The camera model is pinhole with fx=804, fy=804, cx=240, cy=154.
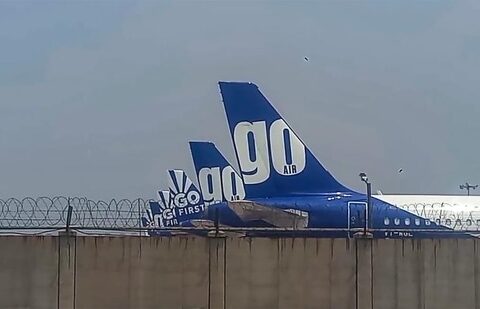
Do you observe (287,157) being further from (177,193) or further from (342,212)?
(177,193)

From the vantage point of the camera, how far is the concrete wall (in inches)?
632

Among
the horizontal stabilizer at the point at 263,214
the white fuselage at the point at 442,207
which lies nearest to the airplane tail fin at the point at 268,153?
the white fuselage at the point at 442,207

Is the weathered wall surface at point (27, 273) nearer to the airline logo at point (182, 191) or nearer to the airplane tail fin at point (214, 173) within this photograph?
the airplane tail fin at point (214, 173)

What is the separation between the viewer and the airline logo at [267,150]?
1186 inches

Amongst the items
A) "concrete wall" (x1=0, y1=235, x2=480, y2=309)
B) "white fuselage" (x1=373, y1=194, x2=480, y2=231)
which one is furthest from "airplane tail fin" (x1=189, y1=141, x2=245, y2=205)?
"concrete wall" (x1=0, y1=235, x2=480, y2=309)

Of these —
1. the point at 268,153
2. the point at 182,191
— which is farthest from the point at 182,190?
the point at 268,153

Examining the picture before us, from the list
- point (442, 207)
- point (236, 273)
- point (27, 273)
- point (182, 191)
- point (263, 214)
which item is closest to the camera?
point (27, 273)

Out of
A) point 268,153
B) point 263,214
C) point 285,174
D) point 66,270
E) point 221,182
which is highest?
point 268,153

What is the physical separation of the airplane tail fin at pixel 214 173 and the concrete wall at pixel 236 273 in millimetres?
27231

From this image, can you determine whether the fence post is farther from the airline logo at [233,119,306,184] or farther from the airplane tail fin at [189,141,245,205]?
the airplane tail fin at [189,141,245,205]

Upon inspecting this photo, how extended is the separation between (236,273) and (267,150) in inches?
545

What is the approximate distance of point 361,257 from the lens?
56.3 ft

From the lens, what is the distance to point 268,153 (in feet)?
99.1

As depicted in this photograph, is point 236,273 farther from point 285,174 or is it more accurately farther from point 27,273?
point 285,174
